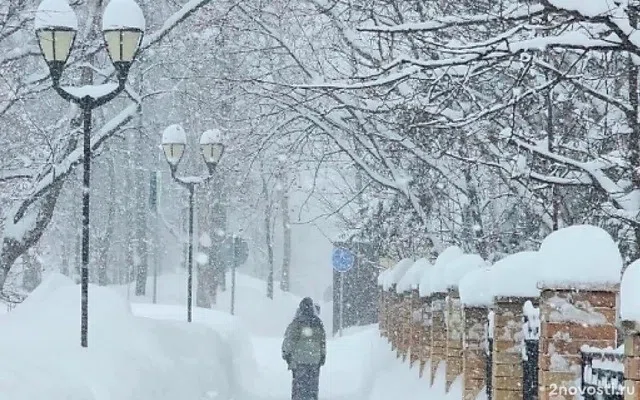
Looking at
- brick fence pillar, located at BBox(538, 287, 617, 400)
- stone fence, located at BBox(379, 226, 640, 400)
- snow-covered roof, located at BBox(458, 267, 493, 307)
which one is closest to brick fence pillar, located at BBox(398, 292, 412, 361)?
stone fence, located at BBox(379, 226, 640, 400)

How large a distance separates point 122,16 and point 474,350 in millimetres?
5384

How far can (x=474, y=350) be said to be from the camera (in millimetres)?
9961

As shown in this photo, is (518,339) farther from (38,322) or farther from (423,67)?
(38,322)

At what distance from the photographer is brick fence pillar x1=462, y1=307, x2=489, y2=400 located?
9.87 metres

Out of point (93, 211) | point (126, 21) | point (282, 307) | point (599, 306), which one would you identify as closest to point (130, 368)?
point (126, 21)

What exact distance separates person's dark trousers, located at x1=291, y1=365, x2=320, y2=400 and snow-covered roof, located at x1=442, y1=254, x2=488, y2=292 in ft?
15.7

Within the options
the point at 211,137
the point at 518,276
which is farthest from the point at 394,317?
the point at 518,276

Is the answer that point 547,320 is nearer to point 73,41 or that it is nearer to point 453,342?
point 453,342

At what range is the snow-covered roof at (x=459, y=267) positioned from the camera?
10859mm

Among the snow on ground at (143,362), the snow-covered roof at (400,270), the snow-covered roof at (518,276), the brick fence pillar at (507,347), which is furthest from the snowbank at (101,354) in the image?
the snow-covered roof at (400,270)

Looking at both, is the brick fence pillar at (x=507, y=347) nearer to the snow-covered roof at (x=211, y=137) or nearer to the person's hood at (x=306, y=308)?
the person's hood at (x=306, y=308)

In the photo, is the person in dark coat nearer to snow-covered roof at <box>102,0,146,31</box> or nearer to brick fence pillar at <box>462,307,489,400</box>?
snow-covered roof at <box>102,0,146,31</box>

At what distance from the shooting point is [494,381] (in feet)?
27.0

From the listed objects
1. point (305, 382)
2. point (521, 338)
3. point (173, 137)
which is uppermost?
point (173, 137)
